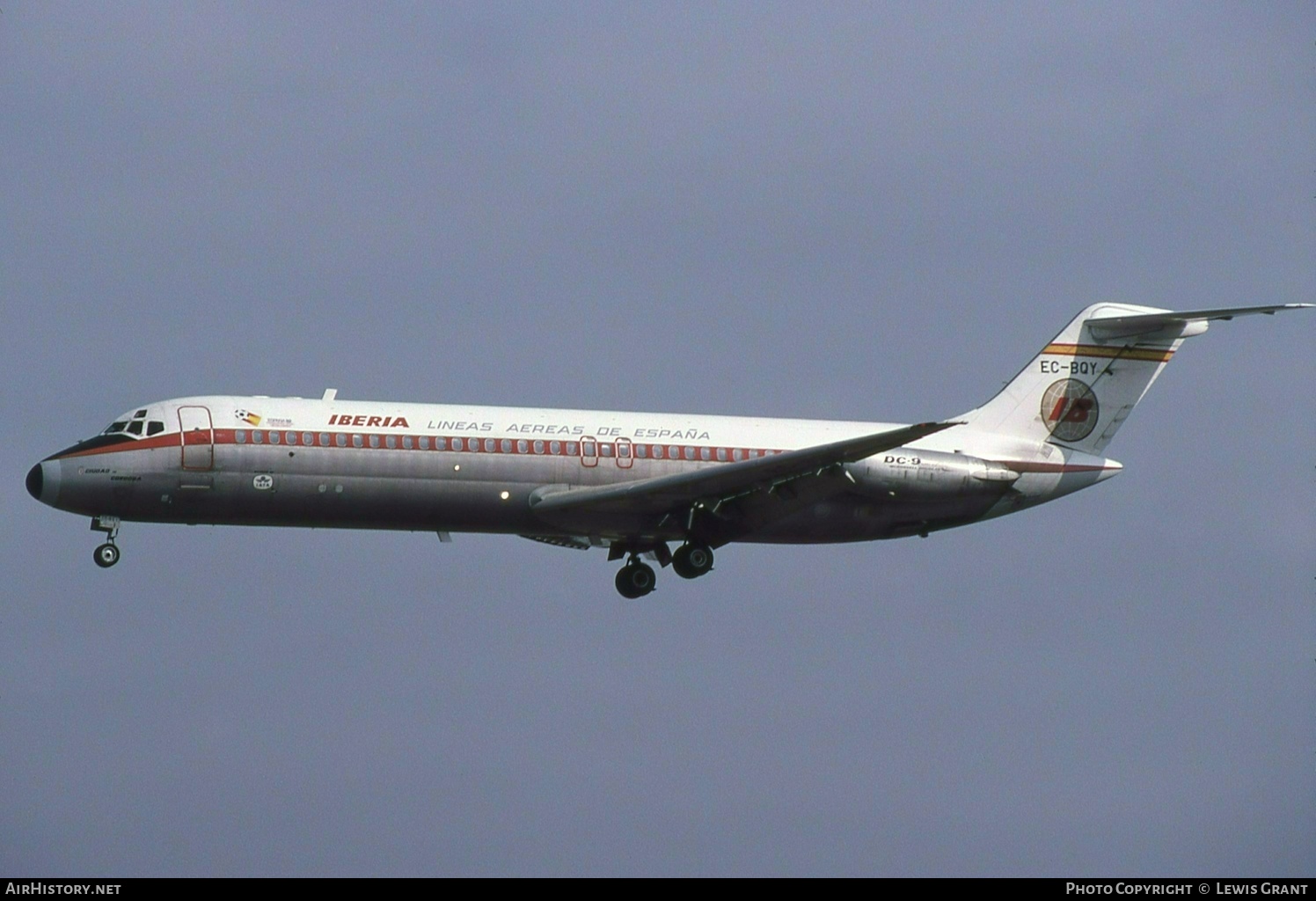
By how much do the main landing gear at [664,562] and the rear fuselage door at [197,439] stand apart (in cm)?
982

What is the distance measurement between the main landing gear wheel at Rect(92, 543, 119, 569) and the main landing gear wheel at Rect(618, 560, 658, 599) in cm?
1136

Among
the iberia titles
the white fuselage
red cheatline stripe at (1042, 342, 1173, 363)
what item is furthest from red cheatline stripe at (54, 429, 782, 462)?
red cheatline stripe at (1042, 342, 1173, 363)

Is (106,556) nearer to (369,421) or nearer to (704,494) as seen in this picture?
(369,421)

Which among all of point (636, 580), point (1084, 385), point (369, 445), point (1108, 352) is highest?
point (1108, 352)

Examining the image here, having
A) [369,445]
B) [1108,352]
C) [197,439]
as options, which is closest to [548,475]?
[369,445]

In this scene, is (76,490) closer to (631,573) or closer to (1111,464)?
(631,573)

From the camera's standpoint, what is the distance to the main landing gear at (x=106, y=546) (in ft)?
160

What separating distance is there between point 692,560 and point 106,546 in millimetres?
12928

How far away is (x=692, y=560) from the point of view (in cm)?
5047

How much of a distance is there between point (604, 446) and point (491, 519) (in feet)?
9.83

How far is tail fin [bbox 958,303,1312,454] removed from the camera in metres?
52.7

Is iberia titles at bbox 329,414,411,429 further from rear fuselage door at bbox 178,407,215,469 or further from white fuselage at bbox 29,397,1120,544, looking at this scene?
rear fuselage door at bbox 178,407,215,469

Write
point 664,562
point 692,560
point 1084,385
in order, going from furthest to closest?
point 1084,385 < point 664,562 < point 692,560
